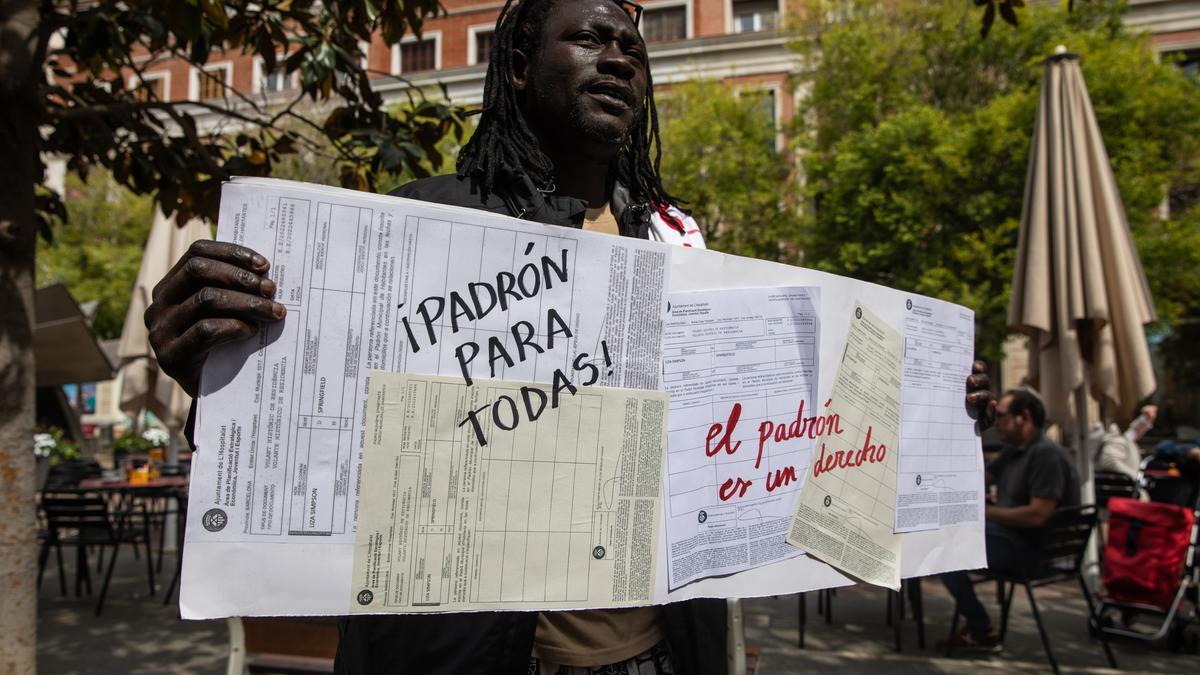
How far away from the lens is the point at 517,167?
1475 millimetres

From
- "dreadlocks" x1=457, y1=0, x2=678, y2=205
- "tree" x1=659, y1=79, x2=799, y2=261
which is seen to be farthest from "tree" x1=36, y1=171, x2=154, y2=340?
"dreadlocks" x1=457, y1=0, x2=678, y2=205

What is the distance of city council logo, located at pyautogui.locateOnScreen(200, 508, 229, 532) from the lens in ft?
3.43

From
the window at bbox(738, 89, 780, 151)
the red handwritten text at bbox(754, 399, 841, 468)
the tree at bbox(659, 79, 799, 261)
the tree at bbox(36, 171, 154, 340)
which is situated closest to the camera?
the red handwritten text at bbox(754, 399, 841, 468)

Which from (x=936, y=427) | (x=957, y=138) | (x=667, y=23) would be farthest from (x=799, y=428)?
(x=667, y=23)

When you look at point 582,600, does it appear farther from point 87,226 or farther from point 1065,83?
point 87,226

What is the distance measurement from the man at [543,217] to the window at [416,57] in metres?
28.0

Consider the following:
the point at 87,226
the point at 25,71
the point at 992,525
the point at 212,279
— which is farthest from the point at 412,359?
the point at 87,226

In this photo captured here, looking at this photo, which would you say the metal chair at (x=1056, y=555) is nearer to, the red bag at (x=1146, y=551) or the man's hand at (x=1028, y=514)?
the man's hand at (x=1028, y=514)

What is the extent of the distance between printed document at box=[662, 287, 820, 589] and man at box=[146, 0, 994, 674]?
16cm

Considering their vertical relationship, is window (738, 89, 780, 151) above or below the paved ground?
above

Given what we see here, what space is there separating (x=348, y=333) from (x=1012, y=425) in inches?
196

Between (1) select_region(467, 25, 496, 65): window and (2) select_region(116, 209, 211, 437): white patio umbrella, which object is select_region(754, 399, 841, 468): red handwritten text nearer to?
(2) select_region(116, 209, 211, 437): white patio umbrella

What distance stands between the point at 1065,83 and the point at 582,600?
6265 mm

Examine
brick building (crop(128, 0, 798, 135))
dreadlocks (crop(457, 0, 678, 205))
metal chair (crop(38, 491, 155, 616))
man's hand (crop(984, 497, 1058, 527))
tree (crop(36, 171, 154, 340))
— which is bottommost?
metal chair (crop(38, 491, 155, 616))
